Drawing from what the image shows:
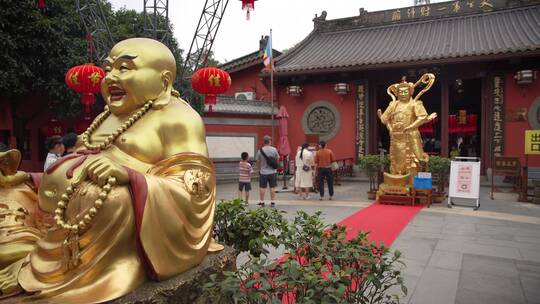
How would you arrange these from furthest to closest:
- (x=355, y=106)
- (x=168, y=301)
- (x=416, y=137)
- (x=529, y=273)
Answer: (x=355, y=106)
(x=416, y=137)
(x=529, y=273)
(x=168, y=301)

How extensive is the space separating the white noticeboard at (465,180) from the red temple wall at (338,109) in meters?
5.60

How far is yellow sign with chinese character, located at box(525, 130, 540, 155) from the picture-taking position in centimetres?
821

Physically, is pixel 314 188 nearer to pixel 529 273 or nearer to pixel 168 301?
pixel 529 273

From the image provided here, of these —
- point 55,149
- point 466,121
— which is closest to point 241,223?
point 55,149

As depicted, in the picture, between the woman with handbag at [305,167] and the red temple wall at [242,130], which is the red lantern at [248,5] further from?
the red temple wall at [242,130]

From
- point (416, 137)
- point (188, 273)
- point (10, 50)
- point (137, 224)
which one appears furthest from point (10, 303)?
point (10, 50)

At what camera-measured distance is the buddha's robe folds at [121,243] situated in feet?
6.04

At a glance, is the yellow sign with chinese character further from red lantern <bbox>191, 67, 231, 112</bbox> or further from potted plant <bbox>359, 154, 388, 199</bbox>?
red lantern <bbox>191, 67, 231, 112</bbox>

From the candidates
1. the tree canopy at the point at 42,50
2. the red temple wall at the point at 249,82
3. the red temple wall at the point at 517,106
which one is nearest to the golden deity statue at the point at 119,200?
the tree canopy at the point at 42,50

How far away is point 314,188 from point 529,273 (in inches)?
259

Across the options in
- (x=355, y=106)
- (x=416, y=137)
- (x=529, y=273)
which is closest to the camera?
(x=529, y=273)

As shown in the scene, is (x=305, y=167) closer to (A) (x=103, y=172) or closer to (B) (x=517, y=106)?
(B) (x=517, y=106)

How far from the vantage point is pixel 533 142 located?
8266 millimetres

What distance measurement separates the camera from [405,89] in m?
8.30
